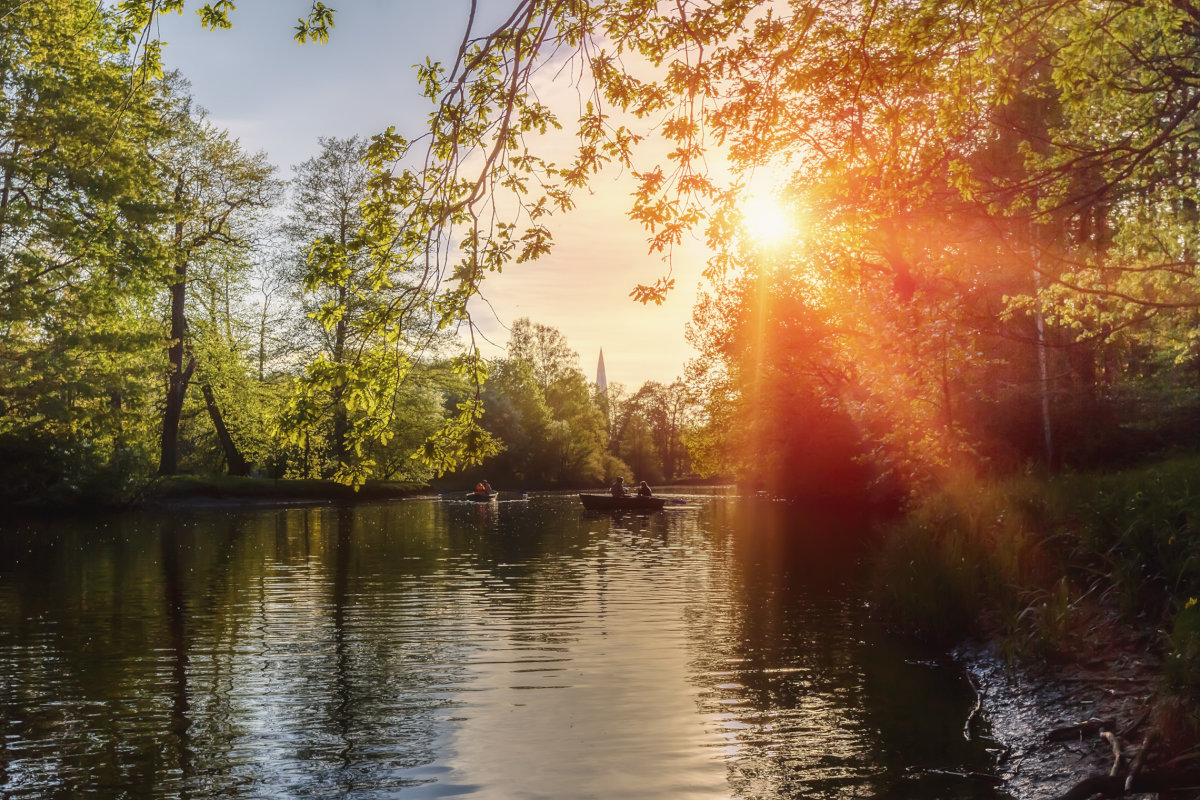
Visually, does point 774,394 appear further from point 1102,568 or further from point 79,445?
point 1102,568

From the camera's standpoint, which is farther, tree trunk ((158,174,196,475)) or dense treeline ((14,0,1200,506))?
tree trunk ((158,174,196,475))

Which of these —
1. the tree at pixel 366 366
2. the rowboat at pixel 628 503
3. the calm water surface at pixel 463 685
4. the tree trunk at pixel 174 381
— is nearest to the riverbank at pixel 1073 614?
the calm water surface at pixel 463 685

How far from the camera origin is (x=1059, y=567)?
37.3 feet

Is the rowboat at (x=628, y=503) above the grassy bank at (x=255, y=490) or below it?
below

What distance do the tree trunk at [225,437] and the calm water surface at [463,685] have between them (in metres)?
26.9

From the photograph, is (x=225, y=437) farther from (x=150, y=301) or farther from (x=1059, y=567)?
(x=1059, y=567)

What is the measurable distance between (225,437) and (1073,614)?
147 feet

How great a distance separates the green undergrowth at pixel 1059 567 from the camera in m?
9.14

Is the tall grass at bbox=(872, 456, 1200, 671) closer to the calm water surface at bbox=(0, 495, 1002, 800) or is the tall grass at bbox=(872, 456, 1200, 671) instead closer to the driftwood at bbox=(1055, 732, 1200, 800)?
the driftwood at bbox=(1055, 732, 1200, 800)

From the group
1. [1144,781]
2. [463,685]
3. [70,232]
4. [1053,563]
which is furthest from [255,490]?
[1144,781]

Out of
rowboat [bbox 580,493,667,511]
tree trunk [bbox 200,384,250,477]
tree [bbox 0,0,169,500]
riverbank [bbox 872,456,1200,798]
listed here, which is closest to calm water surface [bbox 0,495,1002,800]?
riverbank [bbox 872,456,1200,798]

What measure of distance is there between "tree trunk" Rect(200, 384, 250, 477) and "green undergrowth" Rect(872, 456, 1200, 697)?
39.7 m

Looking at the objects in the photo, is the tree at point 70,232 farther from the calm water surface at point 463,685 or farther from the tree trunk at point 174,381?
the tree trunk at point 174,381

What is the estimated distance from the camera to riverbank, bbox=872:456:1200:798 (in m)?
7.13
